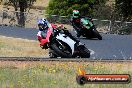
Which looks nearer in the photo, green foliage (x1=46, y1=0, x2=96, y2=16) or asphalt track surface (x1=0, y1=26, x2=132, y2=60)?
asphalt track surface (x1=0, y1=26, x2=132, y2=60)

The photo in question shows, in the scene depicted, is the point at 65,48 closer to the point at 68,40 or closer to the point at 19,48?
the point at 68,40

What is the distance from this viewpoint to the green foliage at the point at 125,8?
168 ft

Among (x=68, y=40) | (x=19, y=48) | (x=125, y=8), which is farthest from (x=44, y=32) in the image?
(x=125, y=8)

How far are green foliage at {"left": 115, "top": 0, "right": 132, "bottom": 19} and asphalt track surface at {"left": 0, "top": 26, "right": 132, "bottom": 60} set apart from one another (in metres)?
17.8

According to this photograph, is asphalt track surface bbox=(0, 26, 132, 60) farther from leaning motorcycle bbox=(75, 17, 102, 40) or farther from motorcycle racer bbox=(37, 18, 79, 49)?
motorcycle racer bbox=(37, 18, 79, 49)

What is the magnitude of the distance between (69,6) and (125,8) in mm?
7175

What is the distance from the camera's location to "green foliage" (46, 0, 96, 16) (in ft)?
178

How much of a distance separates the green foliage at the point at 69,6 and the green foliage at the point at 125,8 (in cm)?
329

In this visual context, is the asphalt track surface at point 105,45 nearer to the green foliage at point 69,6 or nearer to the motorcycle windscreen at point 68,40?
the motorcycle windscreen at point 68,40

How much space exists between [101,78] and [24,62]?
1014 cm

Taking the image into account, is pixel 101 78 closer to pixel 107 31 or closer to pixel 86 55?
pixel 86 55

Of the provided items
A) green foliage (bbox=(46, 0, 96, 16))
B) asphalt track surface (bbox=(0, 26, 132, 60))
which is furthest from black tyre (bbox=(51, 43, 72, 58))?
green foliage (bbox=(46, 0, 96, 16))

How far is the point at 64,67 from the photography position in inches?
599

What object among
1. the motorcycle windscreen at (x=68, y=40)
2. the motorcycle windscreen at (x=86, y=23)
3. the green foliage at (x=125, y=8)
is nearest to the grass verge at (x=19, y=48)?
the motorcycle windscreen at (x=68, y=40)
